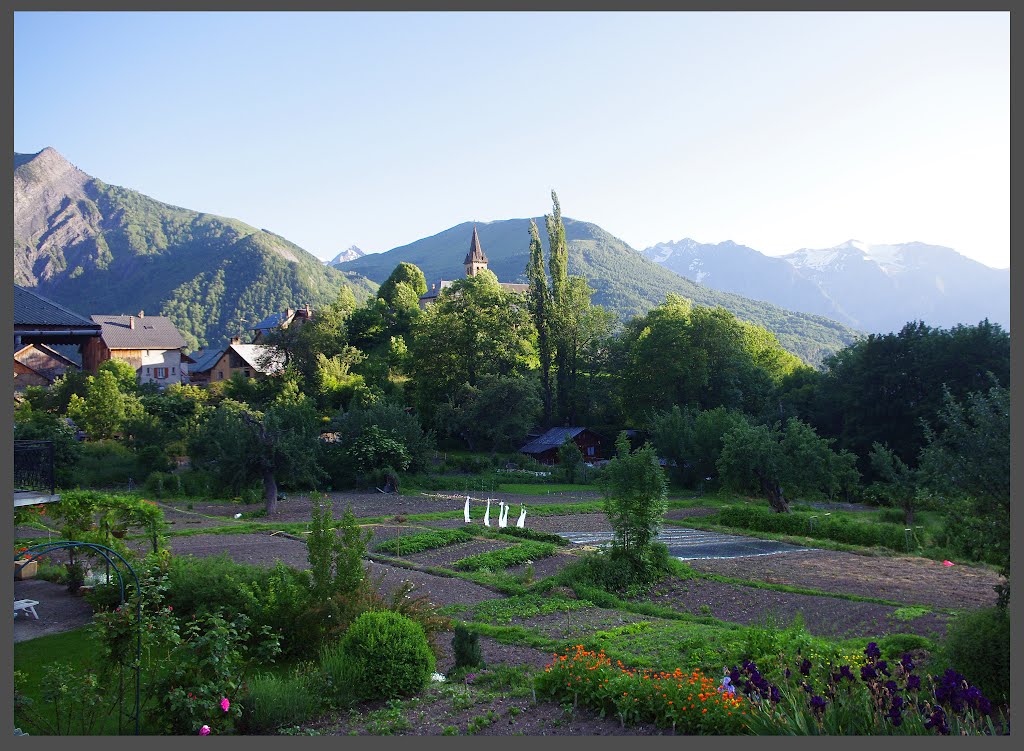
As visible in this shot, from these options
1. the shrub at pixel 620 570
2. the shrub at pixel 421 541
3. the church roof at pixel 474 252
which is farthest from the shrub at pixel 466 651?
the church roof at pixel 474 252

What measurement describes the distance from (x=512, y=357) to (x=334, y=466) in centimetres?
1962

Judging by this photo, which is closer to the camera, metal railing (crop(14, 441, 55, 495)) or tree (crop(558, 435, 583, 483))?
metal railing (crop(14, 441, 55, 495))

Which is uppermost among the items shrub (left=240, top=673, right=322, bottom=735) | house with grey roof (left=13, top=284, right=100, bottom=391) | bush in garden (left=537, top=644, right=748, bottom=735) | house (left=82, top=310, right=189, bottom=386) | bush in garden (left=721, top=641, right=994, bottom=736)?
house (left=82, top=310, right=189, bottom=386)

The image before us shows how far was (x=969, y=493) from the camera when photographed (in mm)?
7668

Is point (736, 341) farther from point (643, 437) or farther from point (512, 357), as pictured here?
point (512, 357)

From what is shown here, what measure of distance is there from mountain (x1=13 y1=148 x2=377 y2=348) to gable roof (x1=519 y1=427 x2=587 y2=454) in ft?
286

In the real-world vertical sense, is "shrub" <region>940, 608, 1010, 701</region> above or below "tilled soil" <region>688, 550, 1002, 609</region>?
above

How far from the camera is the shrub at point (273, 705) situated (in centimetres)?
699

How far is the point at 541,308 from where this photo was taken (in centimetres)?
5262

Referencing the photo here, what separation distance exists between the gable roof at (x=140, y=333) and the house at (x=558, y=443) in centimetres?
4688

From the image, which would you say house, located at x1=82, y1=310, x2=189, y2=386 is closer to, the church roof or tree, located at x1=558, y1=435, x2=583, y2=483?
the church roof

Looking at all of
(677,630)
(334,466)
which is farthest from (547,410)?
(677,630)

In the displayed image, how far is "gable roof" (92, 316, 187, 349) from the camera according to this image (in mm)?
71600

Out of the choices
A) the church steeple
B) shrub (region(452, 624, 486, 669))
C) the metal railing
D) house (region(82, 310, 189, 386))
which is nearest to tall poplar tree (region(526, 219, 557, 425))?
house (region(82, 310, 189, 386))
